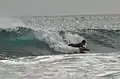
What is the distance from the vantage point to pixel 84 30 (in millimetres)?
1315

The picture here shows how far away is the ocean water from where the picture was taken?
77 centimetres

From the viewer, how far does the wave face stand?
1149 mm

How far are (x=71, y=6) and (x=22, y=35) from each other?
14.4 inches

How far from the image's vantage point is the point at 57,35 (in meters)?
1.27

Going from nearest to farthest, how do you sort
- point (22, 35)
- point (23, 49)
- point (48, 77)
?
1. point (48, 77)
2. point (23, 49)
3. point (22, 35)

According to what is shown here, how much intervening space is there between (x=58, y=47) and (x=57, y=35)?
13 cm

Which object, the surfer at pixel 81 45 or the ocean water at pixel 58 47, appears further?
the surfer at pixel 81 45

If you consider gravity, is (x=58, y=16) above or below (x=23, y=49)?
above

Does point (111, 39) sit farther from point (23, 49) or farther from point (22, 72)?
point (22, 72)

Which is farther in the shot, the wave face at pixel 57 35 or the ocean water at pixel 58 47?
the wave face at pixel 57 35

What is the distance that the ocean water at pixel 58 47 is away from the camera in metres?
0.77

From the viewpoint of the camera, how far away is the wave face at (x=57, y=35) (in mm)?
1149

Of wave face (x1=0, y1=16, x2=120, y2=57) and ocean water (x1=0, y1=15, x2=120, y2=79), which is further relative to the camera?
wave face (x1=0, y1=16, x2=120, y2=57)

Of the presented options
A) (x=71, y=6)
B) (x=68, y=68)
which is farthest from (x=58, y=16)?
(x=68, y=68)
